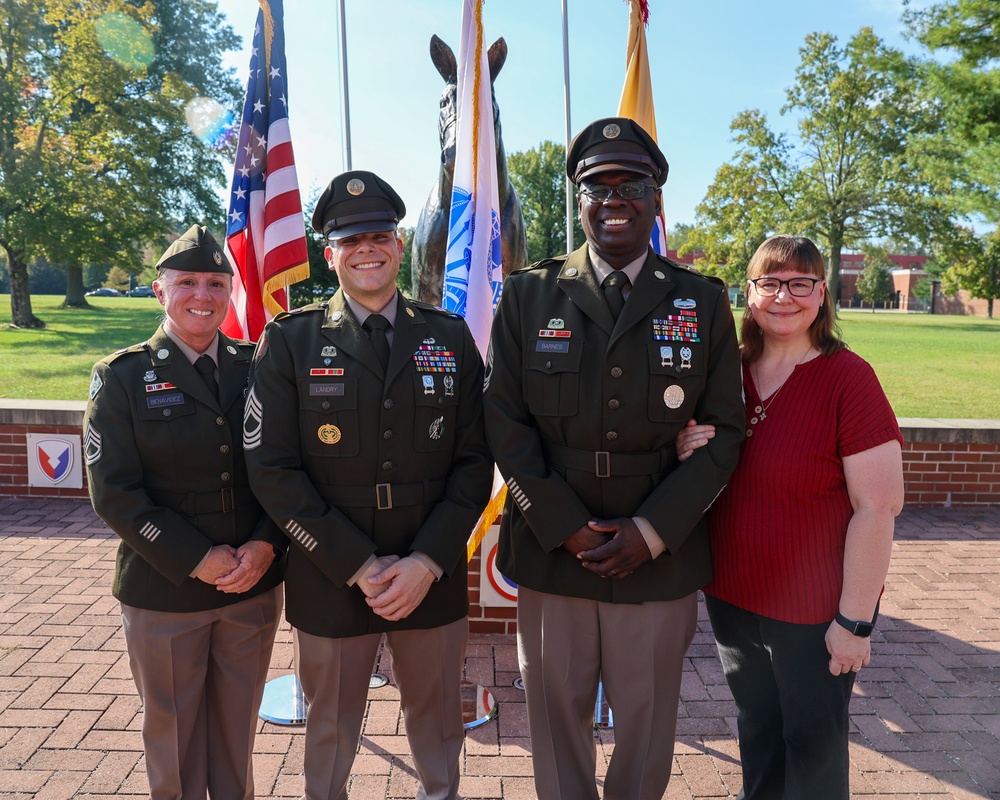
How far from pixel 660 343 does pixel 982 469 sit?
5910 millimetres

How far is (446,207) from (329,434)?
2335 millimetres

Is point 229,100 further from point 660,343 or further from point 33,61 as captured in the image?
point 660,343

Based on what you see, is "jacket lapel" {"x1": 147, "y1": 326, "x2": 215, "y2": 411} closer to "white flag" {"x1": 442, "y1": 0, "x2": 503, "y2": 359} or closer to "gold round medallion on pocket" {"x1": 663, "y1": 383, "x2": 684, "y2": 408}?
"gold round medallion on pocket" {"x1": 663, "y1": 383, "x2": 684, "y2": 408}

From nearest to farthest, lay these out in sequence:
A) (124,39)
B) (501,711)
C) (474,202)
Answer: (501,711), (474,202), (124,39)

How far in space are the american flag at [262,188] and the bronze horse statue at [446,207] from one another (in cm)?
74

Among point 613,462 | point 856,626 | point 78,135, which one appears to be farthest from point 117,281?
point 856,626

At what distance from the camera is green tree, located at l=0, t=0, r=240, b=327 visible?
22.3m

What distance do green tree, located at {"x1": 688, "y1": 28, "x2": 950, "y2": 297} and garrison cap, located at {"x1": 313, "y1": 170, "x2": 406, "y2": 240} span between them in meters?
35.1

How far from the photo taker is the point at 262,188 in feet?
13.1

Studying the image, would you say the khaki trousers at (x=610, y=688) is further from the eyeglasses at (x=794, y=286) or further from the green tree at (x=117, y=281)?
the green tree at (x=117, y=281)

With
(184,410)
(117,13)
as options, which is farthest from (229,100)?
(184,410)

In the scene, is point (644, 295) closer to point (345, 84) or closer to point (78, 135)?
point (345, 84)

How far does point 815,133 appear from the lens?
36031 mm

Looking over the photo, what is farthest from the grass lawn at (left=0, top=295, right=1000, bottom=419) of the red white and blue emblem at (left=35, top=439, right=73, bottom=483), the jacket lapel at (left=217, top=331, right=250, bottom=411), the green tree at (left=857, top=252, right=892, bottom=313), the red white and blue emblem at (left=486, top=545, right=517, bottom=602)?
the green tree at (left=857, top=252, right=892, bottom=313)
